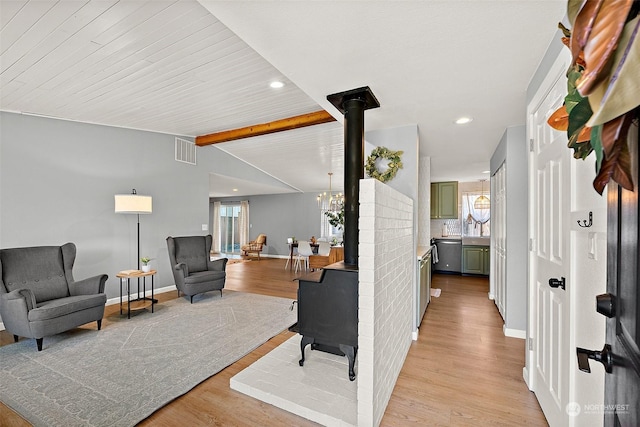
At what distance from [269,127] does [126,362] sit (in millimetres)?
3692

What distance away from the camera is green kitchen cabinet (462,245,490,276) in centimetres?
636

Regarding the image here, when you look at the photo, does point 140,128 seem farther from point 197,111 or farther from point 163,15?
point 163,15

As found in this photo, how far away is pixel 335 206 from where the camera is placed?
8.67 meters

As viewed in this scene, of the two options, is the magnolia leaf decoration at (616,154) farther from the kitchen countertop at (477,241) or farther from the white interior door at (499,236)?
the kitchen countertop at (477,241)

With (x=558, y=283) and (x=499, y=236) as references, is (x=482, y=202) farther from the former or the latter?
(x=558, y=283)

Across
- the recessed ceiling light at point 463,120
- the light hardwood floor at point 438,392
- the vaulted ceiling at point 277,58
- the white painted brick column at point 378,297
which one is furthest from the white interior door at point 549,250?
the white painted brick column at point 378,297

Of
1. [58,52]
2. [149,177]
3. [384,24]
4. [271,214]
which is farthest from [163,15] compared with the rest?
[271,214]

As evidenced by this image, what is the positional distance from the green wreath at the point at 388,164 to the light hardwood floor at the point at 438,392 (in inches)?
71.0

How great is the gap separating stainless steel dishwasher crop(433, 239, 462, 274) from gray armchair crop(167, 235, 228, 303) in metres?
4.96

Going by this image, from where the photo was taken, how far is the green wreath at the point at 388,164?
314cm

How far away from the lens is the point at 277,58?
6.21 feet

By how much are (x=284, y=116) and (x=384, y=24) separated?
10.5 ft

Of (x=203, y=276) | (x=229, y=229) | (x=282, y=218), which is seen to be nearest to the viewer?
(x=203, y=276)

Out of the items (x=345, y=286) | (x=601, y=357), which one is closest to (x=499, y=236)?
(x=345, y=286)
